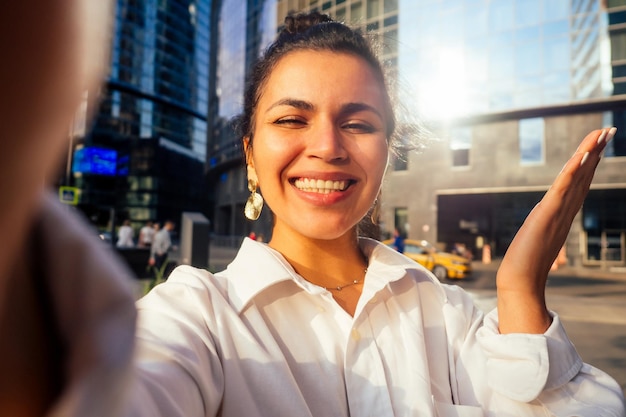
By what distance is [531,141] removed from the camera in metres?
18.5

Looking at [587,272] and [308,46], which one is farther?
[587,272]

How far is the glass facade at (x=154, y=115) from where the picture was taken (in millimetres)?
39625

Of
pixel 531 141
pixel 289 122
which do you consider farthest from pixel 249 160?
pixel 531 141

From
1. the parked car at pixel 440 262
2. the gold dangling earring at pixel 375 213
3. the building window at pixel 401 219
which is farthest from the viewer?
the building window at pixel 401 219

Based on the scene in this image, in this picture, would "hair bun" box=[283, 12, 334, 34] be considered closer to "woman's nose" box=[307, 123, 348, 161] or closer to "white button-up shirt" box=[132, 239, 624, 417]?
"woman's nose" box=[307, 123, 348, 161]

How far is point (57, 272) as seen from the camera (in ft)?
0.78

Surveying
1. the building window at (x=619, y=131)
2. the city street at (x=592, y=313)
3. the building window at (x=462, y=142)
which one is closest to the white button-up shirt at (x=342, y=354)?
the city street at (x=592, y=313)

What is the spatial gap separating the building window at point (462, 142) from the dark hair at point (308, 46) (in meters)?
19.0

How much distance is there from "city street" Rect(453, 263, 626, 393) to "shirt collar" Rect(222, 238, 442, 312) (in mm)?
3832

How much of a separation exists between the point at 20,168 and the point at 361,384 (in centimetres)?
112

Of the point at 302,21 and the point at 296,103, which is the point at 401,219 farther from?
the point at 296,103

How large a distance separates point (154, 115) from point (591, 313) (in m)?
42.5

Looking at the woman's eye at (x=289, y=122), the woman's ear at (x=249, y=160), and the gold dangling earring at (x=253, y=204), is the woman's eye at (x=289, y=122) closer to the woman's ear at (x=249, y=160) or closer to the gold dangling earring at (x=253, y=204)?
the woman's ear at (x=249, y=160)

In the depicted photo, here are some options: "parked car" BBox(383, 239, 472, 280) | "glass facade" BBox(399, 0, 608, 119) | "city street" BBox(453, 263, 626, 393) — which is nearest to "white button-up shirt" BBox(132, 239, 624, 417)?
"city street" BBox(453, 263, 626, 393)
